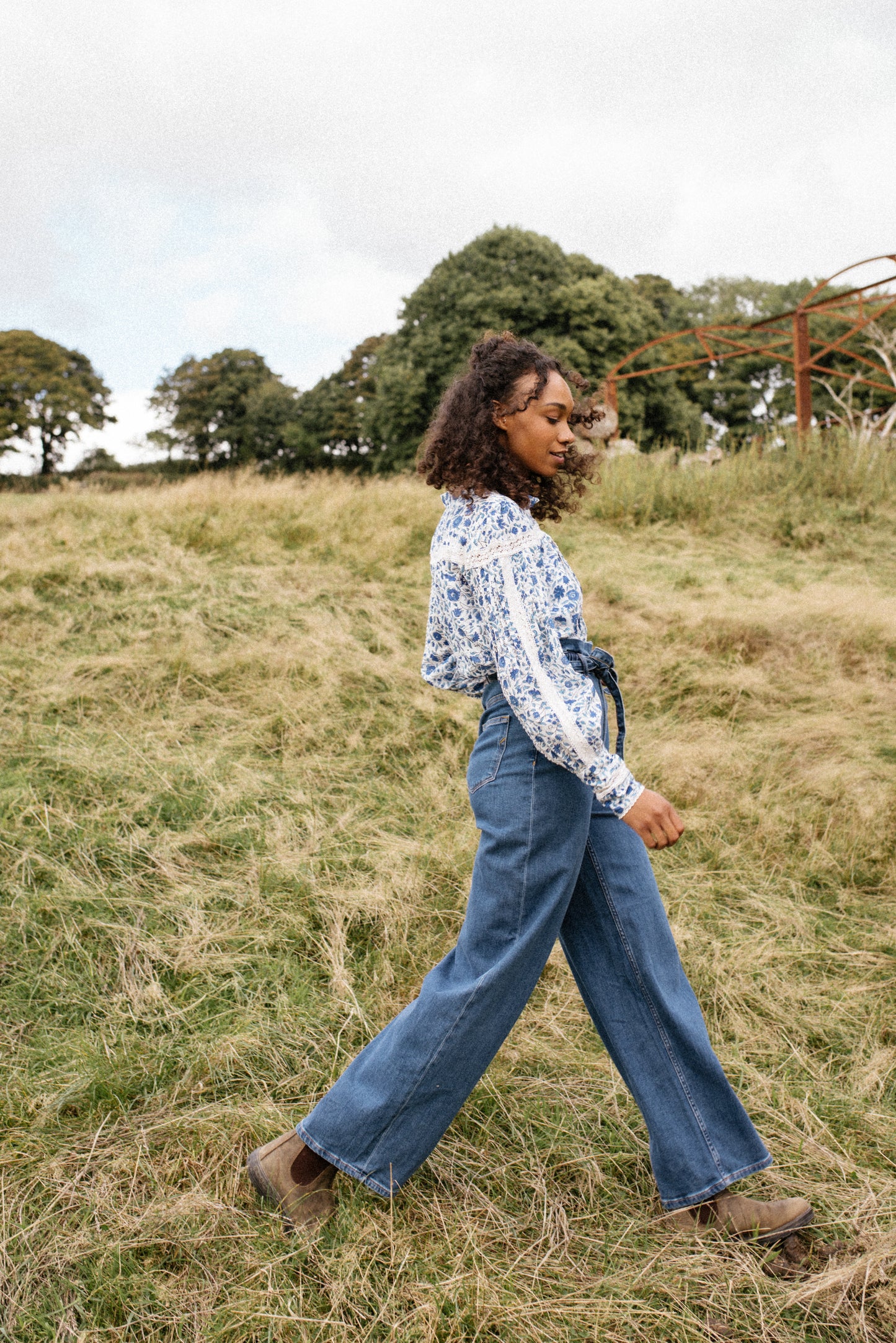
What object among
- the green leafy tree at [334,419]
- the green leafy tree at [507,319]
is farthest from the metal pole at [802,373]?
the green leafy tree at [334,419]

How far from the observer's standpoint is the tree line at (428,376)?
19.8m

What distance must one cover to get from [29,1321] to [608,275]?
2213cm

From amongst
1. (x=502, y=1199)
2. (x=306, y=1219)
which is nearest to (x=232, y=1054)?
(x=306, y=1219)

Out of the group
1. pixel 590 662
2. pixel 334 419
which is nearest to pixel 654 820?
pixel 590 662

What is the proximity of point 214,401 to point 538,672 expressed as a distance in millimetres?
34634

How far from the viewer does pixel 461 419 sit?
174 centimetres

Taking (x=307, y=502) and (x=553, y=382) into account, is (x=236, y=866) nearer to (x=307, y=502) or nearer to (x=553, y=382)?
(x=553, y=382)

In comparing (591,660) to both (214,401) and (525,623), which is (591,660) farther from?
(214,401)

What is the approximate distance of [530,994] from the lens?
5.50 feet

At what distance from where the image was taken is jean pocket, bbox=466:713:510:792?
1647mm

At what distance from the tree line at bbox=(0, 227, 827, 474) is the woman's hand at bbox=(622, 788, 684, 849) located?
14.7 meters

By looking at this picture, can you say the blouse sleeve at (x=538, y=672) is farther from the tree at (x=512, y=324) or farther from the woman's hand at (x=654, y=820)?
the tree at (x=512, y=324)

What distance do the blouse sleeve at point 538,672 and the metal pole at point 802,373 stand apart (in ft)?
29.0

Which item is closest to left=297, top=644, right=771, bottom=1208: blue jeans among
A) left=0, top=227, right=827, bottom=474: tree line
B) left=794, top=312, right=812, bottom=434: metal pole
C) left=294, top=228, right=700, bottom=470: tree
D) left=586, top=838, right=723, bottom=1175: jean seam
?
left=586, top=838, right=723, bottom=1175: jean seam
